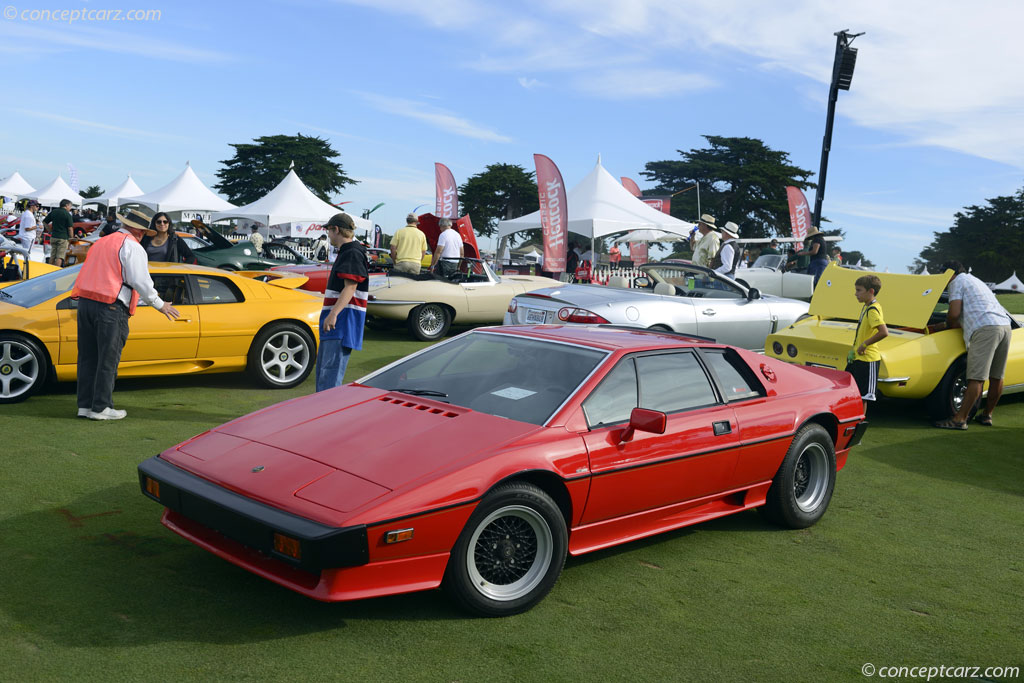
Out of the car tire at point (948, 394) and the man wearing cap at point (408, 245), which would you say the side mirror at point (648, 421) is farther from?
the man wearing cap at point (408, 245)

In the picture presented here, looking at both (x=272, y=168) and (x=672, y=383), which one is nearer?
(x=672, y=383)

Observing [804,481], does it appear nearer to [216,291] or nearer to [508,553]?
[508,553]

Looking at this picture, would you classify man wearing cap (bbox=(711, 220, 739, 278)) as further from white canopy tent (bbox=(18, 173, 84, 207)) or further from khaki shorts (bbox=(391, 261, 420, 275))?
white canopy tent (bbox=(18, 173, 84, 207))

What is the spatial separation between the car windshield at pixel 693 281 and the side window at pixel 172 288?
18.4 feet

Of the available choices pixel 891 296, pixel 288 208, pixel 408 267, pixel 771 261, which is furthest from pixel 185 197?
pixel 891 296

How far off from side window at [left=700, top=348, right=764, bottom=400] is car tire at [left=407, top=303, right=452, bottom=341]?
7963 millimetres

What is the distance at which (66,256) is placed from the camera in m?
17.2

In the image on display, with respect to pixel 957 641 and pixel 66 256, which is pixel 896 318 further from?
pixel 66 256

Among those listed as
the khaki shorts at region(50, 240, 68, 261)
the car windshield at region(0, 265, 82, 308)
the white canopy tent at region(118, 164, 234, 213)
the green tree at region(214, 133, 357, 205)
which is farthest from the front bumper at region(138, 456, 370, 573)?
the green tree at region(214, 133, 357, 205)

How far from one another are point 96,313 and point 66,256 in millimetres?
12179

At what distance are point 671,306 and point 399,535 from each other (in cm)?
727

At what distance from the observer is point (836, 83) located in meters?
Answer: 21.5

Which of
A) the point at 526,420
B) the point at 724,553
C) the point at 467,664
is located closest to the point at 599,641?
the point at 467,664

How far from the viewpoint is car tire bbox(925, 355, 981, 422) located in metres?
8.27
